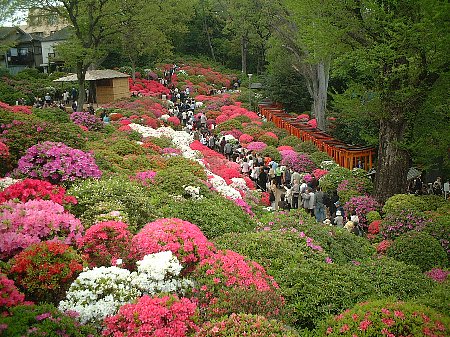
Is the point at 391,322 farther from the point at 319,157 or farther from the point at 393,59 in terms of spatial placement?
the point at 319,157

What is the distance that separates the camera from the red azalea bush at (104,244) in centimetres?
735

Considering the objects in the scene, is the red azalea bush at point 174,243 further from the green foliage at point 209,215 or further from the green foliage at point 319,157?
the green foliage at point 319,157

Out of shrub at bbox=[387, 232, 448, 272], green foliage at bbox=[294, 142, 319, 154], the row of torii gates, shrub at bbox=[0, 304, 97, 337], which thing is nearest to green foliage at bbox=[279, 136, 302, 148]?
the row of torii gates

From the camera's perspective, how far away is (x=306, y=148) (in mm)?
24375

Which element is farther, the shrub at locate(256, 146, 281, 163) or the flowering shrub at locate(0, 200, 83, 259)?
the shrub at locate(256, 146, 281, 163)

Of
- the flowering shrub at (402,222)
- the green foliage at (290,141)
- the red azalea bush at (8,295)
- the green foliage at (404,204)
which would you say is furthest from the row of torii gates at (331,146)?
the red azalea bush at (8,295)

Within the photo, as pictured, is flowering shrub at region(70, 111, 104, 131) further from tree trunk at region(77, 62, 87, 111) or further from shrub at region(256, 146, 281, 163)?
tree trunk at region(77, 62, 87, 111)

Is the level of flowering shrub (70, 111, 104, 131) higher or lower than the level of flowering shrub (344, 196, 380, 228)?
higher

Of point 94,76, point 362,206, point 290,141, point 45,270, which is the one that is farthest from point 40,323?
point 94,76

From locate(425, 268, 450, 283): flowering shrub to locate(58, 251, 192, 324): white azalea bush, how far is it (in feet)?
16.9

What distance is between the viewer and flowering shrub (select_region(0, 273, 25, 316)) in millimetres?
5531

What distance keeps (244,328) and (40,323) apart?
6.95 ft

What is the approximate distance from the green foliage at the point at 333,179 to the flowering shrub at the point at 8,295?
1400cm

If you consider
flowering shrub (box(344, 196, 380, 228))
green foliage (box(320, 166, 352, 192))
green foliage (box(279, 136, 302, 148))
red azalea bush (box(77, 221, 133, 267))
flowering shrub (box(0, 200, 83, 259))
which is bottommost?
flowering shrub (box(344, 196, 380, 228))
